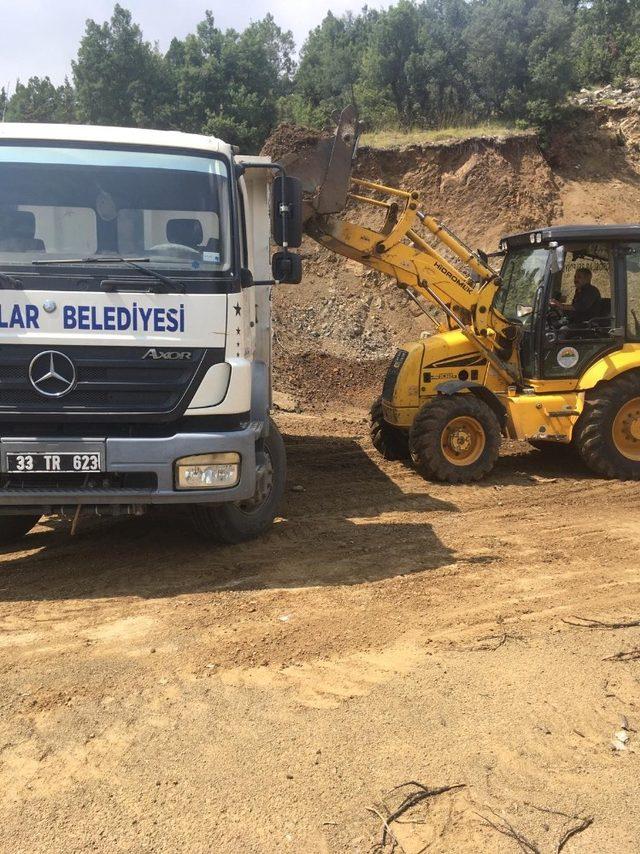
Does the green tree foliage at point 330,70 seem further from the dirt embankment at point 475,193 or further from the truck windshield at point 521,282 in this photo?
the truck windshield at point 521,282

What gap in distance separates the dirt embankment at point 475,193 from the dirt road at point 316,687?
49.0 ft

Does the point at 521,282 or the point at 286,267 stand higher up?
the point at 521,282

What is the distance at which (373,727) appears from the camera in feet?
11.7

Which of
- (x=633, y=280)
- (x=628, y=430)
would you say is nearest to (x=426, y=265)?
(x=633, y=280)

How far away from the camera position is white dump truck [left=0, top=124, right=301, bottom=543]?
4.92 m

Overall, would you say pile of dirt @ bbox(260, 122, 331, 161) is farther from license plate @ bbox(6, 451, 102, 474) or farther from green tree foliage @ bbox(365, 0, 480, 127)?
license plate @ bbox(6, 451, 102, 474)

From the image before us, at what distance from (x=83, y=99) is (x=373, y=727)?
45061 mm

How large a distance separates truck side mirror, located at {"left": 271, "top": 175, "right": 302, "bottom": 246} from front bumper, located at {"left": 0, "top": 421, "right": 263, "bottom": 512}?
58.0 inches

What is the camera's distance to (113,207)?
5.06 meters

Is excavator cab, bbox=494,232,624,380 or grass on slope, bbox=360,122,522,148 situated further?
grass on slope, bbox=360,122,522,148

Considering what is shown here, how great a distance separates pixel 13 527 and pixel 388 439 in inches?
180

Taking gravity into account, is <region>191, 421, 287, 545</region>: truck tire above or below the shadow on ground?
above

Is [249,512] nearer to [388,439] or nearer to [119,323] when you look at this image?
[119,323]

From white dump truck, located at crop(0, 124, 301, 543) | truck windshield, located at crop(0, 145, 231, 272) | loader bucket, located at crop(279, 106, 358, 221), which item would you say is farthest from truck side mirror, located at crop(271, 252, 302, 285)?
loader bucket, located at crop(279, 106, 358, 221)
